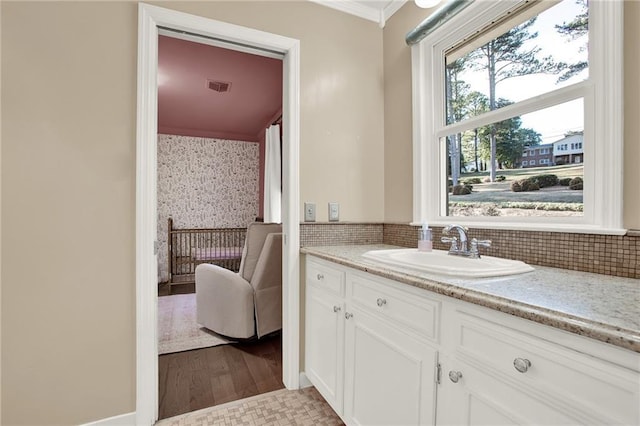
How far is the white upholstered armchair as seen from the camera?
8.18 feet

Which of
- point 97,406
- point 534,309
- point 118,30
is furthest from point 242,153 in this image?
point 534,309

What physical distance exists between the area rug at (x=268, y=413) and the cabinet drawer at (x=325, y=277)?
69cm

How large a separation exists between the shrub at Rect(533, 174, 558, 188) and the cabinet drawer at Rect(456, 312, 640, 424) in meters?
0.89

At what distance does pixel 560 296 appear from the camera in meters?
0.76

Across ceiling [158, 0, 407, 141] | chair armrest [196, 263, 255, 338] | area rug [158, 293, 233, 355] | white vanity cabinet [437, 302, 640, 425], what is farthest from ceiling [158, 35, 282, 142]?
white vanity cabinet [437, 302, 640, 425]

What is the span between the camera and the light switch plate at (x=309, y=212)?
6.42 ft

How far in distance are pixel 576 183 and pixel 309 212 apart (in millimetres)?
1338

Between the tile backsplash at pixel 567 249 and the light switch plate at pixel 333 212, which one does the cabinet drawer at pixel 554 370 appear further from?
the light switch plate at pixel 333 212

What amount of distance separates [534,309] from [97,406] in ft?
6.40

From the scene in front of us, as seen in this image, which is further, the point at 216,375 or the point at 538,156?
the point at 216,375

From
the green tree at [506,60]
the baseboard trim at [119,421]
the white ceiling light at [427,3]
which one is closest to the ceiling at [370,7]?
the white ceiling light at [427,3]

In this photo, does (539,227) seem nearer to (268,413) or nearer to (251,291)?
(268,413)

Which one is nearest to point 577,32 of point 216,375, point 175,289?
point 216,375

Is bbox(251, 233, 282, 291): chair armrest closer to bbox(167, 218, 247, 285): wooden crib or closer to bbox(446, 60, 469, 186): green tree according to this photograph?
bbox(446, 60, 469, 186): green tree
